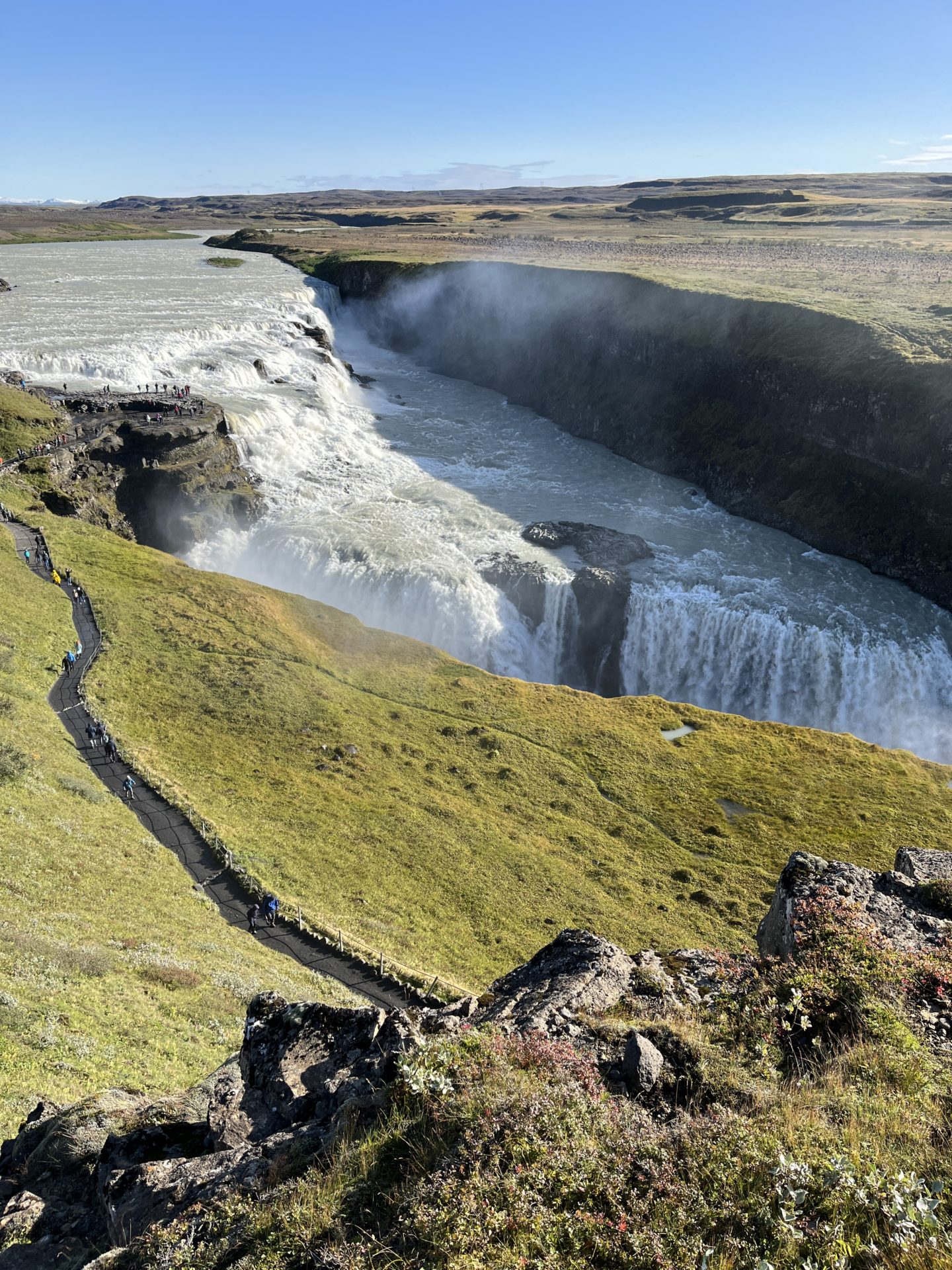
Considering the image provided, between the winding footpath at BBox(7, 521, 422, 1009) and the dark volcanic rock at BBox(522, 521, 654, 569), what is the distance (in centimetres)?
3790

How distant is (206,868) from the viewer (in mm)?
29609

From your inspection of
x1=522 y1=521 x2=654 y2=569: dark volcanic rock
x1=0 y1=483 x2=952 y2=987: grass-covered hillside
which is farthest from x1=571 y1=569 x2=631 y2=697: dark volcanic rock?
x1=0 y1=483 x2=952 y2=987: grass-covered hillside

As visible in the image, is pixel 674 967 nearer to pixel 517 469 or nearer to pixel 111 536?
pixel 111 536

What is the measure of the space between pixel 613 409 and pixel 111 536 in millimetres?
61909

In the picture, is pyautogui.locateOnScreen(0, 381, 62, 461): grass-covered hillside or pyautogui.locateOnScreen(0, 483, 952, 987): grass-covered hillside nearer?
pyautogui.locateOnScreen(0, 483, 952, 987): grass-covered hillside

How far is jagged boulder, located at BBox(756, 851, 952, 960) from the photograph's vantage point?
571 inches

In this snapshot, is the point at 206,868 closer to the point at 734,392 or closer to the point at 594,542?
the point at 594,542

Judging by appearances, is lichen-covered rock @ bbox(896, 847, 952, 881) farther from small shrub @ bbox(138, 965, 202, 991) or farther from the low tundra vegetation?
small shrub @ bbox(138, 965, 202, 991)

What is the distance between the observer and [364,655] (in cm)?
5188

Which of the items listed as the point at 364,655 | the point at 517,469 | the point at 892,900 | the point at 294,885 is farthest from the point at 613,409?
the point at 892,900

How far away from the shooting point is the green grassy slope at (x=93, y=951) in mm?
15125

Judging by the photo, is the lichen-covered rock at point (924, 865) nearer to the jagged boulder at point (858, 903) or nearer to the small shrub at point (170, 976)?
the jagged boulder at point (858, 903)

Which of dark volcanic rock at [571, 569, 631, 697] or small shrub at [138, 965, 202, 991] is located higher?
small shrub at [138, 965, 202, 991]

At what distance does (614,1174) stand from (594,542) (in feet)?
200
